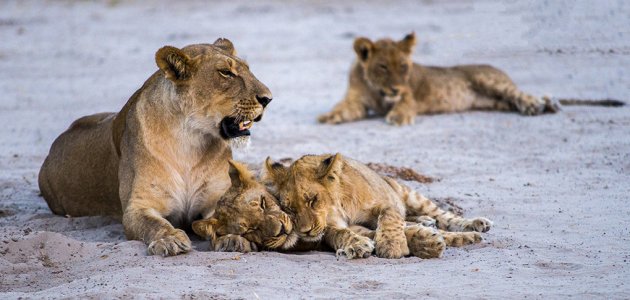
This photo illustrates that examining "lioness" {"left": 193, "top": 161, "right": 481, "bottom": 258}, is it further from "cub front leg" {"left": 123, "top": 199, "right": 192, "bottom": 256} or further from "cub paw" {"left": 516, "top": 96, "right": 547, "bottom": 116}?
"cub paw" {"left": 516, "top": 96, "right": 547, "bottom": 116}

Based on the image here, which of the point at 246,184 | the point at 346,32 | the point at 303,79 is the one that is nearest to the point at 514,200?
the point at 246,184

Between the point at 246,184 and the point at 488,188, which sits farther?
the point at 488,188

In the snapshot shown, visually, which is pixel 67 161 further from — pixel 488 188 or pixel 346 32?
pixel 346 32

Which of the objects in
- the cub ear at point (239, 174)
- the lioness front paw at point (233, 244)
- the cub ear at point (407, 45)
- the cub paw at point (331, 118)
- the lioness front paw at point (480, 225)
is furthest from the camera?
the cub ear at point (407, 45)

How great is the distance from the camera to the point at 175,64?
17.1ft

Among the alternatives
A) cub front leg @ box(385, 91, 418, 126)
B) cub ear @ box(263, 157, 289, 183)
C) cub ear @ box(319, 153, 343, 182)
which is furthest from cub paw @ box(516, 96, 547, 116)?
cub ear @ box(263, 157, 289, 183)

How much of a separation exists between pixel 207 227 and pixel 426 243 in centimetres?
97

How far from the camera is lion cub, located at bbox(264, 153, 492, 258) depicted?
16.1ft

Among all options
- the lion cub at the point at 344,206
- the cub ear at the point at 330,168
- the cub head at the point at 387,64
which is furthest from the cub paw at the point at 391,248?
the cub head at the point at 387,64

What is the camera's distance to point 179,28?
14008mm

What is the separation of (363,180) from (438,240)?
0.64m

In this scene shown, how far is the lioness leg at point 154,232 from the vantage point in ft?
16.0

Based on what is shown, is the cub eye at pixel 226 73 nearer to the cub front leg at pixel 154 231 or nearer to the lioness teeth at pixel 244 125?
the lioness teeth at pixel 244 125

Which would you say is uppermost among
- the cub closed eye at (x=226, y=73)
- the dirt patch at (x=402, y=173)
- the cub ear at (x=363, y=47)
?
the cub closed eye at (x=226, y=73)
